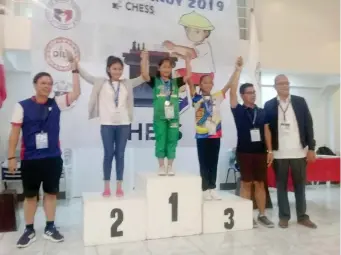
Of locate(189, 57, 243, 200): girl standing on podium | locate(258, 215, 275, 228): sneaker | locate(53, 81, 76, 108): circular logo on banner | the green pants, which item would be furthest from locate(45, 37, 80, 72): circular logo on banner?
locate(258, 215, 275, 228): sneaker

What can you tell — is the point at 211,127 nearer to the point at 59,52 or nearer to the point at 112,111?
the point at 112,111

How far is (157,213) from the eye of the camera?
2.84 metres

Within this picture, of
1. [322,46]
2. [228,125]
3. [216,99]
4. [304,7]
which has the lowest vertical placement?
[228,125]

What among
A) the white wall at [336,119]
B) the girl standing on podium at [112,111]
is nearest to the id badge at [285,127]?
the girl standing on podium at [112,111]

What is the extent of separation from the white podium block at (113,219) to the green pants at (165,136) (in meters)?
0.42

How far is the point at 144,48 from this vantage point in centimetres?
370

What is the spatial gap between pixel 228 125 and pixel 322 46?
2.69m

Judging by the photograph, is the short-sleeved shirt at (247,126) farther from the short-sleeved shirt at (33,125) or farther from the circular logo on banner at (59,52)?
the circular logo on banner at (59,52)

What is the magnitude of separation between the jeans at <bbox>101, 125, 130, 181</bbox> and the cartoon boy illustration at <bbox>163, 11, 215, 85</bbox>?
47.9 inches

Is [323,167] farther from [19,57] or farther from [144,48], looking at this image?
[19,57]

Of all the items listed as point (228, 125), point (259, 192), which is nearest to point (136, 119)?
point (228, 125)

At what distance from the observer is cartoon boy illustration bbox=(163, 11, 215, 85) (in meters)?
3.85

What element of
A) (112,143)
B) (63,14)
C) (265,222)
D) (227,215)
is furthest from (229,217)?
(63,14)

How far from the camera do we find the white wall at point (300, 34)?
5391 mm
